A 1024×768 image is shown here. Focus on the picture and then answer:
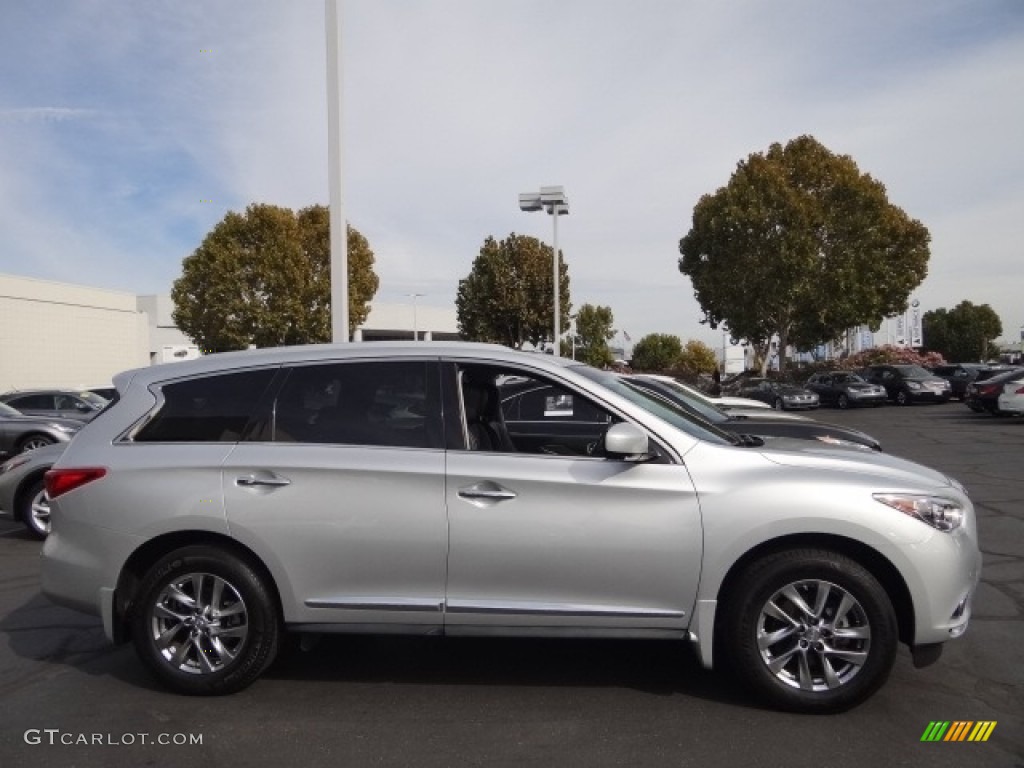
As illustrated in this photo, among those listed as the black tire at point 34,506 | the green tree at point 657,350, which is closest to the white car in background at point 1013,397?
the black tire at point 34,506

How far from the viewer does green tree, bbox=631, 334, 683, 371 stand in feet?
210

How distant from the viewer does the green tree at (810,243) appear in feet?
117

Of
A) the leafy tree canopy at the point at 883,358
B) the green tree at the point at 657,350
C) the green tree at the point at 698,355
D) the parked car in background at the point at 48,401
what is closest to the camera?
the parked car in background at the point at 48,401

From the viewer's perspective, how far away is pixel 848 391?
104 feet

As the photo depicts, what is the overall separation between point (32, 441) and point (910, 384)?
28.6m

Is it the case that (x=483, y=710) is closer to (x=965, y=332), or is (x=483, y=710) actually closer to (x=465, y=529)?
(x=465, y=529)

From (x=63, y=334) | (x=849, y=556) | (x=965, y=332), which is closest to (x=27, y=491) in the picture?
(x=849, y=556)

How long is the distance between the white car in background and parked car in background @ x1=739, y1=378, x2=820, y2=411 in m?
8.69

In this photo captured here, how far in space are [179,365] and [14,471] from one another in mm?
5412

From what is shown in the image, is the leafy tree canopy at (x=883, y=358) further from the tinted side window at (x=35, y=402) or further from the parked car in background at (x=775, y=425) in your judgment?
the tinted side window at (x=35, y=402)

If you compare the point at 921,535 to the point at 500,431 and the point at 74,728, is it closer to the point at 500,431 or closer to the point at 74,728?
the point at 500,431

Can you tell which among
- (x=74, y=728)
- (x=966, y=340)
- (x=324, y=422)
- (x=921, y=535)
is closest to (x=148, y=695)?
(x=74, y=728)

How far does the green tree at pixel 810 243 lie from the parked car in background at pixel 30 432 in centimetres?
2950

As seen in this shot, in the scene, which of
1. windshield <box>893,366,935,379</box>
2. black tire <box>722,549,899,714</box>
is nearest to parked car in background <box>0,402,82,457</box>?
black tire <box>722,549,899,714</box>
